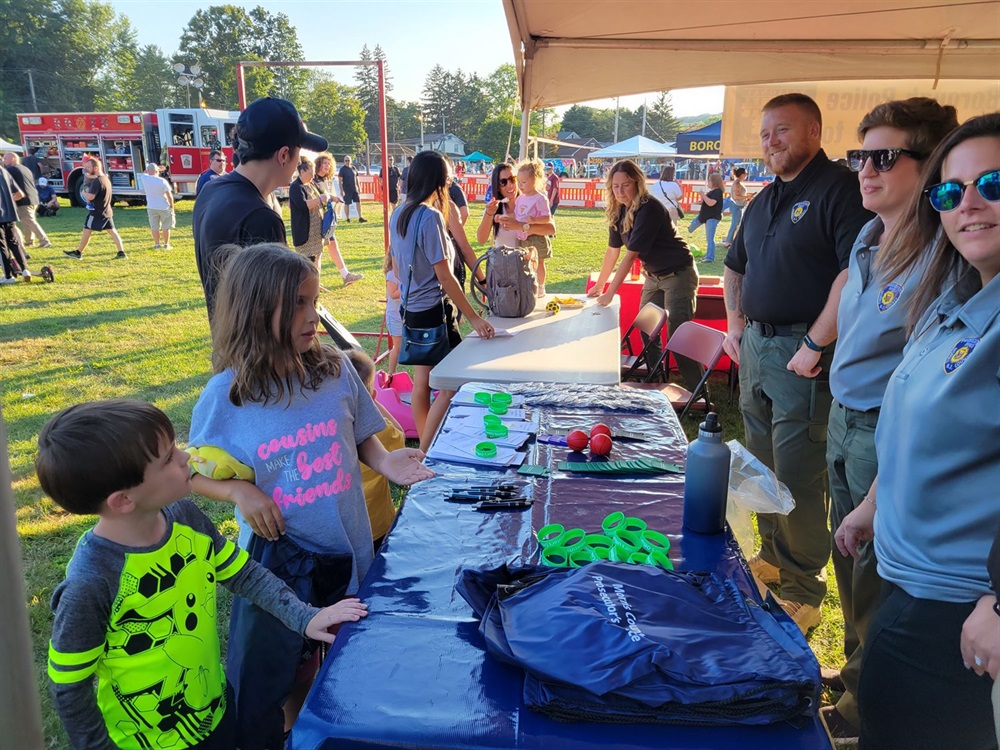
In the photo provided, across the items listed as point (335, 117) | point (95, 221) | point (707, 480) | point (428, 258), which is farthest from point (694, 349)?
point (335, 117)

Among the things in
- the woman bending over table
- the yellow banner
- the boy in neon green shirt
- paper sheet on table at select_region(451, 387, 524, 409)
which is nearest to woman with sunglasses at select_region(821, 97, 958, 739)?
paper sheet on table at select_region(451, 387, 524, 409)

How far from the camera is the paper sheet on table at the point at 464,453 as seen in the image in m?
2.08

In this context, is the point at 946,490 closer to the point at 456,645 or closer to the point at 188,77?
the point at 456,645

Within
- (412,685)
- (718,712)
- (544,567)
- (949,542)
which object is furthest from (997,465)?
(412,685)

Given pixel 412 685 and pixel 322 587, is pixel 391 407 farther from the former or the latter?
pixel 412 685

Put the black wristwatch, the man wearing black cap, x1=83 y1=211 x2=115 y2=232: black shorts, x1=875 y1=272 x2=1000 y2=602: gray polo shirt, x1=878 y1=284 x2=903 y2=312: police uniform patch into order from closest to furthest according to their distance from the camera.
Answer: x1=875 y1=272 x2=1000 y2=602: gray polo shirt
x1=878 y1=284 x2=903 y2=312: police uniform patch
the man wearing black cap
the black wristwatch
x1=83 y1=211 x2=115 y2=232: black shorts

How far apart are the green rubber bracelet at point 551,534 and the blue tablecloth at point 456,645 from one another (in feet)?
0.11

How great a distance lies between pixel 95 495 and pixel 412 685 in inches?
26.0

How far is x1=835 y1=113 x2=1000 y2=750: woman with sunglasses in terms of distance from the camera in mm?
1158

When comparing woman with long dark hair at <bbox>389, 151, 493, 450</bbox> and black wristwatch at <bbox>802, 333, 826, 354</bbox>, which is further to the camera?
woman with long dark hair at <bbox>389, 151, 493, 450</bbox>

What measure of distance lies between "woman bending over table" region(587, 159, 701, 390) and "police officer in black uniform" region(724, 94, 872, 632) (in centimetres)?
191

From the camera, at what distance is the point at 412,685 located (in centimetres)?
112

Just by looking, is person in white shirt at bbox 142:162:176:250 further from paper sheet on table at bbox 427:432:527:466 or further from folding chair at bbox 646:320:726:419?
paper sheet on table at bbox 427:432:527:466

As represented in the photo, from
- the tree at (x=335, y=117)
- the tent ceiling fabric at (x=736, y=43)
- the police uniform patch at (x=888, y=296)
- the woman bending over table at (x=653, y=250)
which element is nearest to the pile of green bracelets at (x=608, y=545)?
the police uniform patch at (x=888, y=296)
